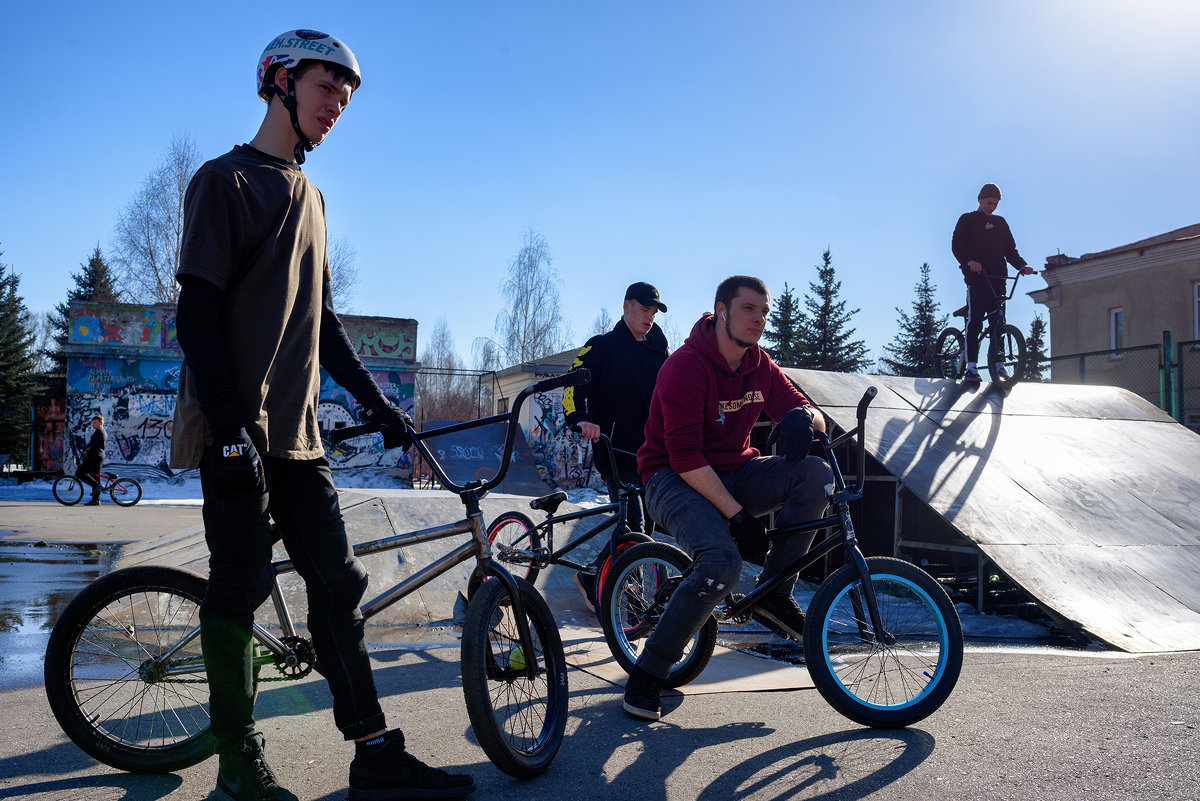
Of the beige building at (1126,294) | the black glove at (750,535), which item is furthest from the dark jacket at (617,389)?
the beige building at (1126,294)

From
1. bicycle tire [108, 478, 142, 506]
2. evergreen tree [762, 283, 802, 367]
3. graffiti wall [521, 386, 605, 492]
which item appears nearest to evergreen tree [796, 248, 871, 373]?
evergreen tree [762, 283, 802, 367]

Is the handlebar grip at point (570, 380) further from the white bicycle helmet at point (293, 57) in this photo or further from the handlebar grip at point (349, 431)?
the white bicycle helmet at point (293, 57)

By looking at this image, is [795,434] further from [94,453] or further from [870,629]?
[94,453]

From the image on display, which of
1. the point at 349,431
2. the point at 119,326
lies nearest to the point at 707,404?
the point at 349,431

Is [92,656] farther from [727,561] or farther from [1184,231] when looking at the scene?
[1184,231]

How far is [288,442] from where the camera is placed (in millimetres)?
2461

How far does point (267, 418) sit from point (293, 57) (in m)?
1.06

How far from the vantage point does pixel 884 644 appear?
3242 mm

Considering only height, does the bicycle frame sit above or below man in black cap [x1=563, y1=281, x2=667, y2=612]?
below

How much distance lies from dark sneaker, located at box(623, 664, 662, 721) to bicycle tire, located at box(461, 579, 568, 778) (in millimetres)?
565

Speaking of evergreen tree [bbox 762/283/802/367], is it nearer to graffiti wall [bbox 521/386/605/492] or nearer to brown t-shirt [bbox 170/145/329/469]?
graffiti wall [bbox 521/386/605/492]

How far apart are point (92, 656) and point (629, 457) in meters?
3.20

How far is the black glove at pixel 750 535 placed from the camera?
3712 millimetres

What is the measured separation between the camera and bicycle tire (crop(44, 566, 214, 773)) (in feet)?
8.80
